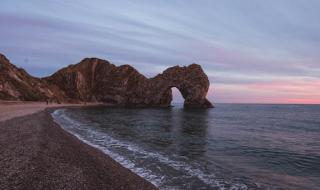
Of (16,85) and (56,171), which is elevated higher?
(16,85)

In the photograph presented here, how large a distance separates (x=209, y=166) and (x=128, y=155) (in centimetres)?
559

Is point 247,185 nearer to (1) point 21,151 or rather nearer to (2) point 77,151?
(2) point 77,151

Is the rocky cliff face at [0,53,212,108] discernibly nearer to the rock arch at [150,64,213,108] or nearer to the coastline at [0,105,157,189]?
the rock arch at [150,64,213,108]

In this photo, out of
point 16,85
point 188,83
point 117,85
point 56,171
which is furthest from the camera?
point 117,85

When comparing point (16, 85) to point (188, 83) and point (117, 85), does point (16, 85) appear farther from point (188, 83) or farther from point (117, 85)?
point (188, 83)

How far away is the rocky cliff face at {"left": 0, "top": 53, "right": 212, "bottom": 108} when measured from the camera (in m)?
132

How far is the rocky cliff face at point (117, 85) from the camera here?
432 ft

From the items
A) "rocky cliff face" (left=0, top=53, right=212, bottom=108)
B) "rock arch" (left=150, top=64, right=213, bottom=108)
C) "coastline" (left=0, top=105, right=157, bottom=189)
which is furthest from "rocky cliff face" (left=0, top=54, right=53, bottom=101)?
"coastline" (left=0, top=105, right=157, bottom=189)

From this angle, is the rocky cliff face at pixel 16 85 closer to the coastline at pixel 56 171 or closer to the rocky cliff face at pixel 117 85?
the rocky cliff face at pixel 117 85

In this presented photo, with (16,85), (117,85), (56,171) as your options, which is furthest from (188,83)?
(56,171)

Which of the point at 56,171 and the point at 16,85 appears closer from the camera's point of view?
the point at 56,171

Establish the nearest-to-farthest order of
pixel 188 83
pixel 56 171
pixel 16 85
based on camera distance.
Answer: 1. pixel 56 171
2. pixel 16 85
3. pixel 188 83

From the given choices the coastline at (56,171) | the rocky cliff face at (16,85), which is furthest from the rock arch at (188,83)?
the coastline at (56,171)

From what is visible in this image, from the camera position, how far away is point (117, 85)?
157 metres
